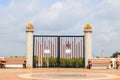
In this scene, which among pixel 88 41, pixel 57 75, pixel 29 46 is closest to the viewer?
pixel 57 75

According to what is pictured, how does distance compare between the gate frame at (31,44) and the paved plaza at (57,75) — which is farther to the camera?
the gate frame at (31,44)

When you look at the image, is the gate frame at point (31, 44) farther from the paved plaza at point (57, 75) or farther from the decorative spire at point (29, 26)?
the paved plaza at point (57, 75)

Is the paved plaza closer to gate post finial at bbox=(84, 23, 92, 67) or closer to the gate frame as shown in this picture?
the gate frame

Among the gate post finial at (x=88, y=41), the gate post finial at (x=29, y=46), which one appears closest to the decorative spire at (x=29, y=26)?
the gate post finial at (x=29, y=46)

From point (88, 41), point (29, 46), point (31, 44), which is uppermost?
point (88, 41)

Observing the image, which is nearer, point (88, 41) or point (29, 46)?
point (29, 46)

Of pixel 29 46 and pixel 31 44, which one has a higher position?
pixel 31 44

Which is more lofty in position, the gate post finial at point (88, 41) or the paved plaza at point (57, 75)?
the gate post finial at point (88, 41)

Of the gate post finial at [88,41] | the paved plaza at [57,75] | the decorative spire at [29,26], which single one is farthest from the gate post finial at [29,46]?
the paved plaza at [57,75]

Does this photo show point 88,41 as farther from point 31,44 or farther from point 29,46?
point 29,46

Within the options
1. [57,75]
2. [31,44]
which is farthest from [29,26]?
[57,75]

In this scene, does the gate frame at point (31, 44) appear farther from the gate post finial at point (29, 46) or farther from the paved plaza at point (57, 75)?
the paved plaza at point (57, 75)

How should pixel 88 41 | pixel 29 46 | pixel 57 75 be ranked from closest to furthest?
pixel 57 75 → pixel 29 46 → pixel 88 41

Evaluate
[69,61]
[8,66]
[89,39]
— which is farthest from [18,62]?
[89,39]
